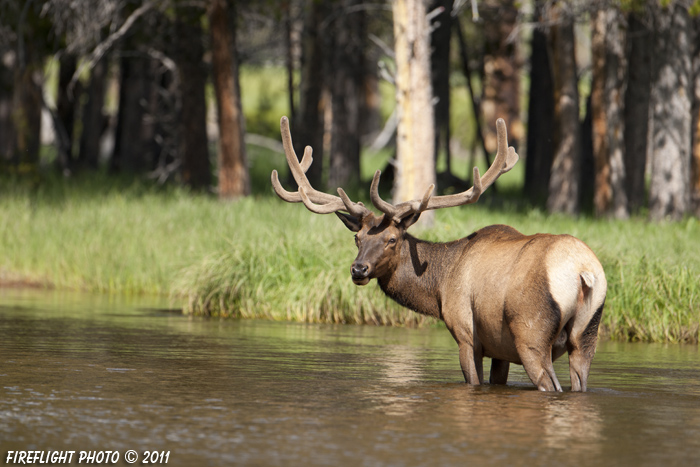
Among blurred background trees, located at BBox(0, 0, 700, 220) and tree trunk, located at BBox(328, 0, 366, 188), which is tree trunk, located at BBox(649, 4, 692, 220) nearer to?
blurred background trees, located at BBox(0, 0, 700, 220)

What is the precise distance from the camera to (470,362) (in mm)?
7867

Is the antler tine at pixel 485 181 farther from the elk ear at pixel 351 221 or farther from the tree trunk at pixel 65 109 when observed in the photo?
the tree trunk at pixel 65 109

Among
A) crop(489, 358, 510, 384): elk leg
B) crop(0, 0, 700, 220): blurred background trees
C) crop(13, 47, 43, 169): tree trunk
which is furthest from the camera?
crop(13, 47, 43, 169): tree trunk

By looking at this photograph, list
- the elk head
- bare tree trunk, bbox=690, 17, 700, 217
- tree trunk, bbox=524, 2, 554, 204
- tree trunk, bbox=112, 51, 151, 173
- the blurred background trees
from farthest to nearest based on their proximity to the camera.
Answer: tree trunk, bbox=112, 51, 151, 173
tree trunk, bbox=524, 2, 554, 204
bare tree trunk, bbox=690, 17, 700, 217
the blurred background trees
the elk head

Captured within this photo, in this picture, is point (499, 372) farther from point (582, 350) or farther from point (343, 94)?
point (343, 94)

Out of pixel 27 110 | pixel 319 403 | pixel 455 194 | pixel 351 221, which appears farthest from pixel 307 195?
pixel 27 110

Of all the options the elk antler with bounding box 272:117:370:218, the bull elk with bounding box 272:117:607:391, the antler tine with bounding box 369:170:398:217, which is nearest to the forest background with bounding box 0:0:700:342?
the elk antler with bounding box 272:117:370:218

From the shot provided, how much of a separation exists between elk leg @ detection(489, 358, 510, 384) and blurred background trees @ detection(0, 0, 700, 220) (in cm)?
814

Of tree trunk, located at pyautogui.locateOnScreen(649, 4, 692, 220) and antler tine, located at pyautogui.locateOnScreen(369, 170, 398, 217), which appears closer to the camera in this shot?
antler tine, located at pyautogui.locateOnScreen(369, 170, 398, 217)

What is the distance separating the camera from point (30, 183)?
823 inches

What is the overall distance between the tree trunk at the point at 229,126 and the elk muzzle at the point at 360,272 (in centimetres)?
1188

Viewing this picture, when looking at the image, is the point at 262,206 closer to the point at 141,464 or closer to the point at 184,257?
the point at 184,257

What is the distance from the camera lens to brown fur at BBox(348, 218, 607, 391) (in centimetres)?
708

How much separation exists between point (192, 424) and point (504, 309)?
243 centimetres
